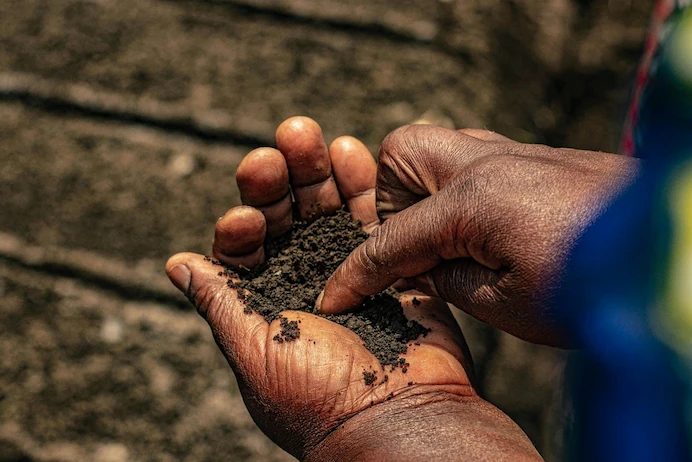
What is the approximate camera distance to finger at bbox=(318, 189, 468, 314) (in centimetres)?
148

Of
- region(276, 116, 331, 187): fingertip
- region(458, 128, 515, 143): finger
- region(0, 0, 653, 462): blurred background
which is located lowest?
region(0, 0, 653, 462): blurred background

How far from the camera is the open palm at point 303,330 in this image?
1.53m

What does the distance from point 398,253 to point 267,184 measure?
0.47 m

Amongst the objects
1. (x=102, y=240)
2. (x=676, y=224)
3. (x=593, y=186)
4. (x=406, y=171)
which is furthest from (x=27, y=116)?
(x=676, y=224)

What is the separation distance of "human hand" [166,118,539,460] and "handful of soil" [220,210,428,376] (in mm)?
31

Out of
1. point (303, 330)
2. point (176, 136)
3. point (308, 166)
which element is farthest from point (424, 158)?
point (176, 136)

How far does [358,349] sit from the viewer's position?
5.15 feet

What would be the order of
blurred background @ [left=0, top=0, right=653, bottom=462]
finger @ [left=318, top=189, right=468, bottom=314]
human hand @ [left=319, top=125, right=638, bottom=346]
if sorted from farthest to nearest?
blurred background @ [left=0, top=0, right=653, bottom=462]
finger @ [left=318, top=189, right=468, bottom=314]
human hand @ [left=319, top=125, right=638, bottom=346]

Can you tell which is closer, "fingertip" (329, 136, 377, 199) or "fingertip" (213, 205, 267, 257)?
"fingertip" (213, 205, 267, 257)

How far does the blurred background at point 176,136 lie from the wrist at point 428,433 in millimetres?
1030

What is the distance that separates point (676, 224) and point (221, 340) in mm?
1170

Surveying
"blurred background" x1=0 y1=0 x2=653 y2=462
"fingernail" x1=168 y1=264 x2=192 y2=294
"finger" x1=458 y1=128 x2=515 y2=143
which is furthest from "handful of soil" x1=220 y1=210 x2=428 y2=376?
"blurred background" x1=0 y1=0 x2=653 y2=462

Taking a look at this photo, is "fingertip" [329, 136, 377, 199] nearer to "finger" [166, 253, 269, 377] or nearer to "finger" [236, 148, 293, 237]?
"finger" [236, 148, 293, 237]

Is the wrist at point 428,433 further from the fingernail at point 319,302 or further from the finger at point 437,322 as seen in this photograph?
the fingernail at point 319,302
